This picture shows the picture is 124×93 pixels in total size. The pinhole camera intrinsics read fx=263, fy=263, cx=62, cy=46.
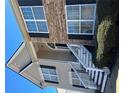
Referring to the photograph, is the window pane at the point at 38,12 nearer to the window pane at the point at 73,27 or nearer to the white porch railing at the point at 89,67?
the window pane at the point at 73,27

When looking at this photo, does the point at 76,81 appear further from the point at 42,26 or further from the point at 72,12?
Result: the point at 72,12

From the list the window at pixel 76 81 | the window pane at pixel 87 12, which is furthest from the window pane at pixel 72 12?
the window at pixel 76 81

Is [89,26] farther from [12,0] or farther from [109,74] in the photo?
[12,0]

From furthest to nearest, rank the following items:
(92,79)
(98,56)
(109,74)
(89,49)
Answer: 1. (92,79)
2. (89,49)
3. (109,74)
4. (98,56)

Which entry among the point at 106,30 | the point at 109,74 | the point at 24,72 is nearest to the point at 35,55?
the point at 24,72

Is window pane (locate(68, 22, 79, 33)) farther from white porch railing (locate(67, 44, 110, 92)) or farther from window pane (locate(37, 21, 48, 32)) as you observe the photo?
window pane (locate(37, 21, 48, 32))

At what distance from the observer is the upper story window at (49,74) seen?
1222cm

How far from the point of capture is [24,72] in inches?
511

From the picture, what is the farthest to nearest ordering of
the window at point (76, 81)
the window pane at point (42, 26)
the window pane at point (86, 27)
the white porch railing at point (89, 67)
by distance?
the window at point (76, 81)
the window pane at point (42, 26)
the white porch railing at point (89, 67)
the window pane at point (86, 27)

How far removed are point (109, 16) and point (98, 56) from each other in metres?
1.57

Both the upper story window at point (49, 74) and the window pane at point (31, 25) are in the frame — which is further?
the upper story window at point (49, 74)

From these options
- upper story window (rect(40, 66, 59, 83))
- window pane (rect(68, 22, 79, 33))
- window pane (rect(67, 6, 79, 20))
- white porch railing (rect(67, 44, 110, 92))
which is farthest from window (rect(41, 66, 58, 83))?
window pane (rect(67, 6, 79, 20))

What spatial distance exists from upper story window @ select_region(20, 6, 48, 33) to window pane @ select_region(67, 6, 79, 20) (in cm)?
111

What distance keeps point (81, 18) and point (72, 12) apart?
1.31 feet
